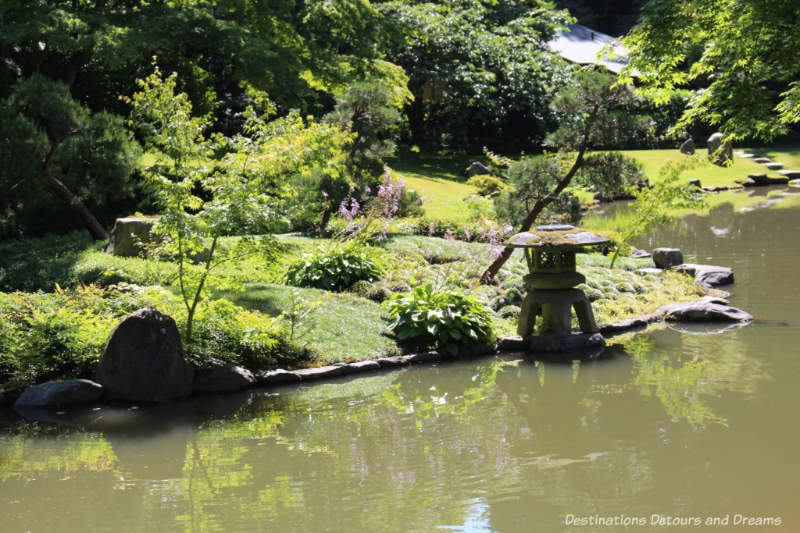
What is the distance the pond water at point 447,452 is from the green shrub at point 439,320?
448 mm

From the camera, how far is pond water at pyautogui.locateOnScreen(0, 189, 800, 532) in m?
4.46

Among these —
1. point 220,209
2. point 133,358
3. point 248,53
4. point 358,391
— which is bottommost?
point 358,391

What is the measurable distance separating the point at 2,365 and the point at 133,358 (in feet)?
4.64

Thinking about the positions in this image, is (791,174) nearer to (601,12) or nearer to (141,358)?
(601,12)

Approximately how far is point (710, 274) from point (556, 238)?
516 cm

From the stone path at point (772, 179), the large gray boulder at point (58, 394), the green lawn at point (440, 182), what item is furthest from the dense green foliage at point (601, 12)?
the large gray boulder at point (58, 394)

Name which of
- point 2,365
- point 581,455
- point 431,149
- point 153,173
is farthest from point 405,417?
point 431,149

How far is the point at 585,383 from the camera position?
288 inches

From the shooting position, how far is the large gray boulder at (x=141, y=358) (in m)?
7.04

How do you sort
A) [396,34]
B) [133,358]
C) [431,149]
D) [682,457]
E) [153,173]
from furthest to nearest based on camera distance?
[431,149] → [396,34] → [153,173] → [133,358] → [682,457]

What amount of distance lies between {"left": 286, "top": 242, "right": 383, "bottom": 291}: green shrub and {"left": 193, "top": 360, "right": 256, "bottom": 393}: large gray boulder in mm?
2809

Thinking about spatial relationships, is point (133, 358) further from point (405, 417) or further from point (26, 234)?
point (26, 234)

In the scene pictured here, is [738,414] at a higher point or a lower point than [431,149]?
lower

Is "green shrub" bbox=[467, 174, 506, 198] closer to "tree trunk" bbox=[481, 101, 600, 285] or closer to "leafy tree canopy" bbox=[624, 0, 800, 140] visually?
"leafy tree canopy" bbox=[624, 0, 800, 140]
